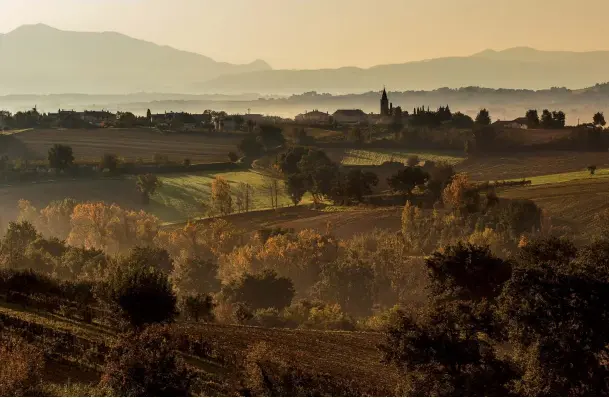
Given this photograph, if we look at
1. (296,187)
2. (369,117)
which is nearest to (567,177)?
(296,187)

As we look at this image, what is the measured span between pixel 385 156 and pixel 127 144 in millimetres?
43178

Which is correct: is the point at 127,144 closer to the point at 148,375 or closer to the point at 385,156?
the point at 385,156

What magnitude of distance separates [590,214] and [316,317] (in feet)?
116

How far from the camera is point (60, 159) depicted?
79.9m

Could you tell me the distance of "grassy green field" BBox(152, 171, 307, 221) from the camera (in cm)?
6931

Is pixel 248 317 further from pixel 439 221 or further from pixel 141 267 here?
pixel 439 221

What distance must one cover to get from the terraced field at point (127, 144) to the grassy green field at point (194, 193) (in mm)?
8818

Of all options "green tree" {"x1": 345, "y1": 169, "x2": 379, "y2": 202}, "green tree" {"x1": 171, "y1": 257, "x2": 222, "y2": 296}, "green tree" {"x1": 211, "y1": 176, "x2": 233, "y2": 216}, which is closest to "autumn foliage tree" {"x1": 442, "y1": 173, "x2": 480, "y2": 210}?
"green tree" {"x1": 345, "y1": 169, "x2": 379, "y2": 202}

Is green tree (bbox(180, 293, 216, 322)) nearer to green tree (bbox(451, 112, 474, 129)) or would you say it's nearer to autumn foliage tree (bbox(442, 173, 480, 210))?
autumn foliage tree (bbox(442, 173, 480, 210))

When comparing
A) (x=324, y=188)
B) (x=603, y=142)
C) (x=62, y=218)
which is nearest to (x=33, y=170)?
(x=62, y=218)

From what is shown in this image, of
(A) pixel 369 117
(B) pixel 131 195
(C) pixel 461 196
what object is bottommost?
(B) pixel 131 195

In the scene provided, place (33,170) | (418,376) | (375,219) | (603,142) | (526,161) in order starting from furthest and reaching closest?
(603,142) < (526,161) < (33,170) < (375,219) < (418,376)

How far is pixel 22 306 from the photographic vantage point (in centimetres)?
2484

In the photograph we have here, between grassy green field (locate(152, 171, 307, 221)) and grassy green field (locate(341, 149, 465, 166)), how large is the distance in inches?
651
